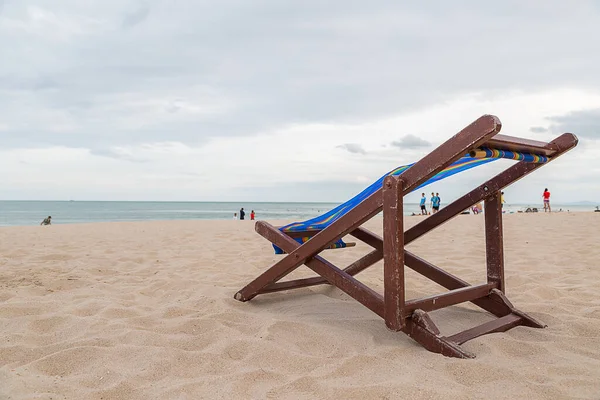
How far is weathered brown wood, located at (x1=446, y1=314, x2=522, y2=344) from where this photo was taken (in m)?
2.57

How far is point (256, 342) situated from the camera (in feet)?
8.49

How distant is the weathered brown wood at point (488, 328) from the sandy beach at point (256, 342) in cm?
5

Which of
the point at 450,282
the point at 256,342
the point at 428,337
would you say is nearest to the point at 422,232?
the point at 450,282

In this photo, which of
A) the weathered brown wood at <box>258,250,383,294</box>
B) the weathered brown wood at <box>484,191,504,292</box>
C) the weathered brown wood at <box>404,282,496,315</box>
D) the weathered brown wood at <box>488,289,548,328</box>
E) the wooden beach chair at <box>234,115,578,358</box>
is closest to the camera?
the wooden beach chair at <box>234,115,578,358</box>

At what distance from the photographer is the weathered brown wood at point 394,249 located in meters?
2.36

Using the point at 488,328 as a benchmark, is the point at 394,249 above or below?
above

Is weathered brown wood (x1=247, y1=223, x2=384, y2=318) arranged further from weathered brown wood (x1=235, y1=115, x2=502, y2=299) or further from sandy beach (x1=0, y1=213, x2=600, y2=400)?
sandy beach (x1=0, y1=213, x2=600, y2=400)

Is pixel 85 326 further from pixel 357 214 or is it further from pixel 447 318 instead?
pixel 447 318

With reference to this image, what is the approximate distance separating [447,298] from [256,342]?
119 cm

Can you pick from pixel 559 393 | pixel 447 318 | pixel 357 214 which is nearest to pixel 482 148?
pixel 357 214

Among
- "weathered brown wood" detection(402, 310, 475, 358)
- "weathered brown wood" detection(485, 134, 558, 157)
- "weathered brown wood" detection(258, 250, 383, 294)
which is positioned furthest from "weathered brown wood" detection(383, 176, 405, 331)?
"weathered brown wood" detection(258, 250, 383, 294)

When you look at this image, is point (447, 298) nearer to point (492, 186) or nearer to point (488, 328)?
point (488, 328)

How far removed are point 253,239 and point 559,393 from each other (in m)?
6.40

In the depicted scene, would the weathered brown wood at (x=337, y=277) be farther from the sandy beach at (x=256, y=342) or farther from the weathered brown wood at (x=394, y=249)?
the sandy beach at (x=256, y=342)
